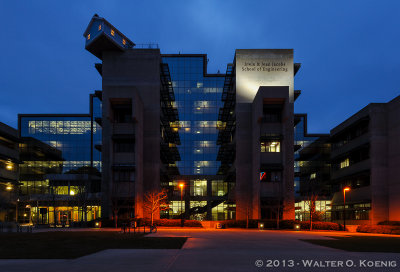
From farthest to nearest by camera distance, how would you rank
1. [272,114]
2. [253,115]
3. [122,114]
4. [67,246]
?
1. [122,114]
2. [253,115]
3. [272,114]
4. [67,246]

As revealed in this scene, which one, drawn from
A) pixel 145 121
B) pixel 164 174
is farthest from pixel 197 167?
pixel 145 121

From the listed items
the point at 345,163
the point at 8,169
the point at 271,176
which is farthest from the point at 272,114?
the point at 8,169

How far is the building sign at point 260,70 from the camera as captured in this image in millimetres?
60875

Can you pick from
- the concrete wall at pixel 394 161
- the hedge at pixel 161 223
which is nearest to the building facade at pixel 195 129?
the hedge at pixel 161 223

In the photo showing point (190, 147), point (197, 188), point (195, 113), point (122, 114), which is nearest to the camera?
point (122, 114)

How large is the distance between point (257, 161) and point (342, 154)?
18.8 m

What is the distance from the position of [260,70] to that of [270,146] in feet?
45.2

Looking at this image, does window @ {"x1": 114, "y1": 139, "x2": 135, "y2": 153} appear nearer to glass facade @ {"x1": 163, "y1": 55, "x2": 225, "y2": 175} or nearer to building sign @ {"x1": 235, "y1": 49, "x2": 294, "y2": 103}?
building sign @ {"x1": 235, "y1": 49, "x2": 294, "y2": 103}

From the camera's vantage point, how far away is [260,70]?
61.2m

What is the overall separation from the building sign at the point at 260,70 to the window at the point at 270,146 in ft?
29.5

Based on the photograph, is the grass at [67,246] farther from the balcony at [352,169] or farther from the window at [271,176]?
the balcony at [352,169]

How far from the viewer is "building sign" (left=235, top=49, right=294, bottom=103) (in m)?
60.9

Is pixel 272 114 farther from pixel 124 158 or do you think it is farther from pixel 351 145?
pixel 124 158

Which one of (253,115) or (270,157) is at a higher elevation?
(253,115)
